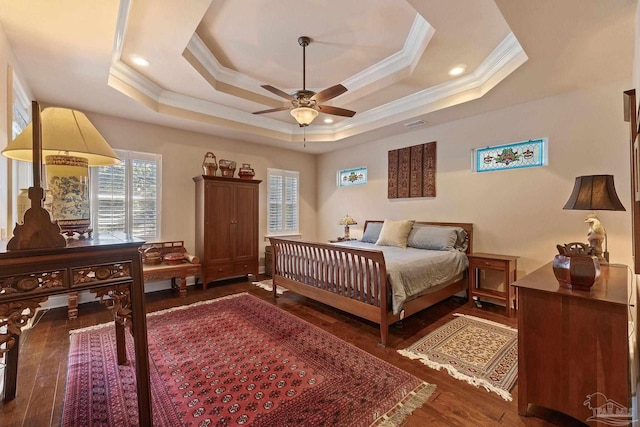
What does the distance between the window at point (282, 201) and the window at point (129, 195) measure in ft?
6.84

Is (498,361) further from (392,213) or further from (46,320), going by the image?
(46,320)

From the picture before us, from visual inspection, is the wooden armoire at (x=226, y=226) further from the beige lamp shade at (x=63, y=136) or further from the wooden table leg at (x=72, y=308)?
the beige lamp shade at (x=63, y=136)

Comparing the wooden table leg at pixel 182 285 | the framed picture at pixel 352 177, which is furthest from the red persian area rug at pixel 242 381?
the framed picture at pixel 352 177

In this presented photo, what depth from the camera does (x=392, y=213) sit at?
5141 millimetres

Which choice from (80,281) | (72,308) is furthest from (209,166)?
(80,281)

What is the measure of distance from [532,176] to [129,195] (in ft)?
18.6

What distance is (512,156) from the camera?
146 inches

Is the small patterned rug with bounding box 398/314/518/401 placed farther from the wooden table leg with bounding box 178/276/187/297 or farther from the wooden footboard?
the wooden table leg with bounding box 178/276/187/297

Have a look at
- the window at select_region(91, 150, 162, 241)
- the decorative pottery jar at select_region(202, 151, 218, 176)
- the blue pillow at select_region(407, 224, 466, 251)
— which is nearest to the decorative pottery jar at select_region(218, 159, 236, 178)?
the decorative pottery jar at select_region(202, 151, 218, 176)

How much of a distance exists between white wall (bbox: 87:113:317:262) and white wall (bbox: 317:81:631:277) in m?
2.76

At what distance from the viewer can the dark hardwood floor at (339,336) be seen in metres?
1.72

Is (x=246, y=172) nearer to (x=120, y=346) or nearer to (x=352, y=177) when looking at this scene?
(x=352, y=177)

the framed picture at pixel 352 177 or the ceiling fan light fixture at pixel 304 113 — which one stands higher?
the ceiling fan light fixture at pixel 304 113

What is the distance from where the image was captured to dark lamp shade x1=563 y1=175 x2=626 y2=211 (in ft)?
7.66
